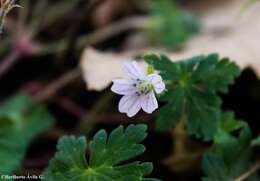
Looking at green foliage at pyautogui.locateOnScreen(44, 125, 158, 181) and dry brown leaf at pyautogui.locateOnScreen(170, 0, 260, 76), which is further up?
dry brown leaf at pyautogui.locateOnScreen(170, 0, 260, 76)

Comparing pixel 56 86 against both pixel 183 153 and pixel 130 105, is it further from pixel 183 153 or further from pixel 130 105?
pixel 130 105

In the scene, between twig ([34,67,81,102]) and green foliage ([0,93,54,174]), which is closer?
green foliage ([0,93,54,174])

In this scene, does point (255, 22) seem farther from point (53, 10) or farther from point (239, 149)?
point (53, 10)

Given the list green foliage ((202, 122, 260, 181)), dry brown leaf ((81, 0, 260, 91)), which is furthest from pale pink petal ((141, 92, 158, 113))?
dry brown leaf ((81, 0, 260, 91))

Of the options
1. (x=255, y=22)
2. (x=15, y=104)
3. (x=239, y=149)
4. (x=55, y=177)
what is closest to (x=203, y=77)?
(x=239, y=149)

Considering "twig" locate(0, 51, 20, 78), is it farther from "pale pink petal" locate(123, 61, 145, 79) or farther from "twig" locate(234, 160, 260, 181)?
"twig" locate(234, 160, 260, 181)

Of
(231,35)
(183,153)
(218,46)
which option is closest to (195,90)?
(183,153)
